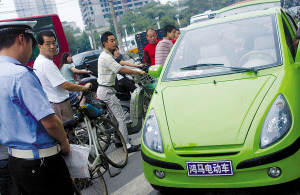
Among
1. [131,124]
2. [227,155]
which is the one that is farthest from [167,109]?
[131,124]

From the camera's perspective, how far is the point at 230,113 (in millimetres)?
2754

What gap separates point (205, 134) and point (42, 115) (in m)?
1.39

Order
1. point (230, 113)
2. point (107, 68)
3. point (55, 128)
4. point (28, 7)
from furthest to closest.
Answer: point (28, 7) → point (107, 68) → point (230, 113) → point (55, 128)

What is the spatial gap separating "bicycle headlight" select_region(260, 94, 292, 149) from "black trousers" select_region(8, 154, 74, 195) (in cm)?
161

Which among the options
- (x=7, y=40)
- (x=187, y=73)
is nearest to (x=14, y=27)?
(x=7, y=40)

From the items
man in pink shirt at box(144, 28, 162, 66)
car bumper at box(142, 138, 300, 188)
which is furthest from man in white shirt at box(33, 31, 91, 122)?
man in pink shirt at box(144, 28, 162, 66)

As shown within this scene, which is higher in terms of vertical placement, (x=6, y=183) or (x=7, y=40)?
(x=7, y=40)

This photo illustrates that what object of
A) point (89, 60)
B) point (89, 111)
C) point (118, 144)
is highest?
point (89, 111)

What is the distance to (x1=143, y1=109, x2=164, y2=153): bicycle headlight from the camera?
284cm

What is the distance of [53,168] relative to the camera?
2137 mm

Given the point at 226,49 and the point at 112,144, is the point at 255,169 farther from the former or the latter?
the point at 112,144

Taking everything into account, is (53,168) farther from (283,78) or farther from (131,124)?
(131,124)

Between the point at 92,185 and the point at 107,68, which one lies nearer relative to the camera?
the point at 92,185

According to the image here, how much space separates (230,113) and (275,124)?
15.4 inches
